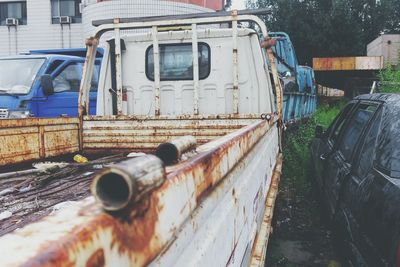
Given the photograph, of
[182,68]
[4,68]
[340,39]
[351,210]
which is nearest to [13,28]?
[4,68]

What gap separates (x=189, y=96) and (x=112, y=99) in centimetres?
90

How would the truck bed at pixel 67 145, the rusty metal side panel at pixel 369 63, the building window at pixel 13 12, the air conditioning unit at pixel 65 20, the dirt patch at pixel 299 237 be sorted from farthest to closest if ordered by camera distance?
the building window at pixel 13 12
the air conditioning unit at pixel 65 20
the rusty metal side panel at pixel 369 63
the dirt patch at pixel 299 237
the truck bed at pixel 67 145

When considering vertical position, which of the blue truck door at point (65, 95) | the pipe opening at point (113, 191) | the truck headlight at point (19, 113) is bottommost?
the pipe opening at point (113, 191)

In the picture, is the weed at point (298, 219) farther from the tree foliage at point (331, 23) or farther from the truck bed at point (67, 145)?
the tree foliage at point (331, 23)

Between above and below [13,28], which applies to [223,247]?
below

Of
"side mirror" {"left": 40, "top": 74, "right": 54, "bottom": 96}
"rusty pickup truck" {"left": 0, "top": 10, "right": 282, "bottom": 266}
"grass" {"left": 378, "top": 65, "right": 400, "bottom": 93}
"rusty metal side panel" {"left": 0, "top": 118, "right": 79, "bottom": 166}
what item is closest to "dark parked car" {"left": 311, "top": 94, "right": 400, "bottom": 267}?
"rusty pickup truck" {"left": 0, "top": 10, "right": 282, "bottom": 266}

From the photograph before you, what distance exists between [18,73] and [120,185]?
7.18 metres

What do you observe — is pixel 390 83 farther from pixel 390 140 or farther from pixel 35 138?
pixel 35 138

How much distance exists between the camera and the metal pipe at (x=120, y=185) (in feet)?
2.30

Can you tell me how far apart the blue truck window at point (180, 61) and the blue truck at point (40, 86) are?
2.71 metres

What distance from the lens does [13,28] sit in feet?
65.8

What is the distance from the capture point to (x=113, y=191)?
0.73m

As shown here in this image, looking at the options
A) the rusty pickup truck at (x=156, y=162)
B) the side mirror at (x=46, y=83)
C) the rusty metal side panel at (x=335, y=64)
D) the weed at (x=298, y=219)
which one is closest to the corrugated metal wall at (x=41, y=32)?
the rusty metal side panel at (x=335, y=64)

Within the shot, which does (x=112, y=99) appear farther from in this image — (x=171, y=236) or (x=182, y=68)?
(x=171, y=236)
